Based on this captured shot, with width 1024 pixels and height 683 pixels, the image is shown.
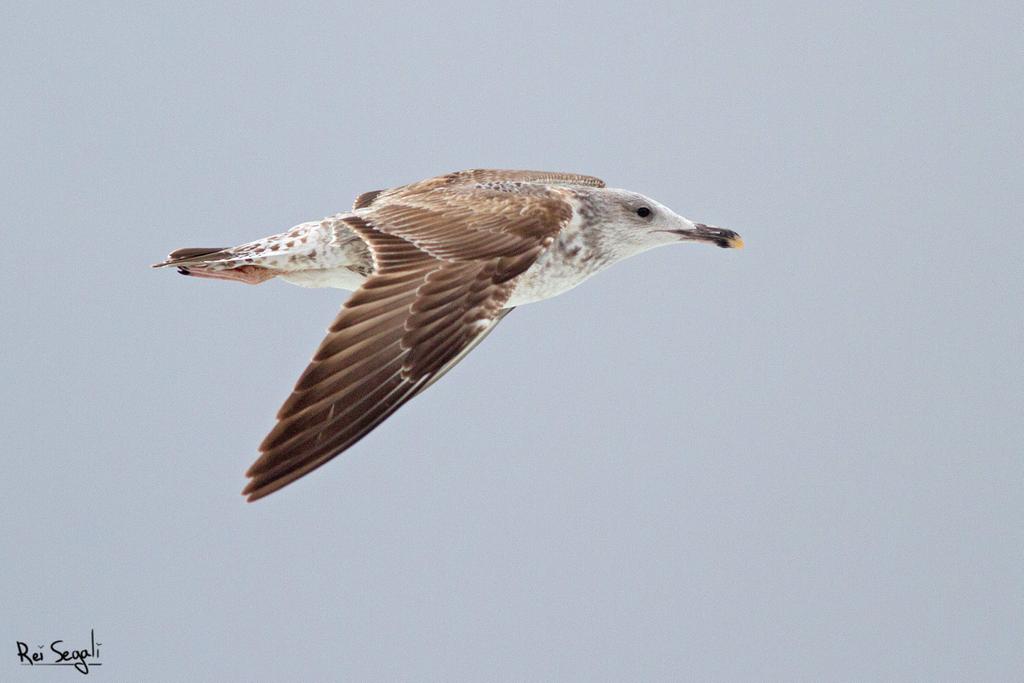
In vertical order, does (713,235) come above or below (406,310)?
above

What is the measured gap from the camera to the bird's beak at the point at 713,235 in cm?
833

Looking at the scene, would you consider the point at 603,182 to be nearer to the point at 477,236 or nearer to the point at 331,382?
the point at 477,236

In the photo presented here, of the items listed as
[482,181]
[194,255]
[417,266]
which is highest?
[482,181]

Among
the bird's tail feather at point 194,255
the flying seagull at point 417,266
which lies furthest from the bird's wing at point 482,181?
the bird's tail feather at point 194,255

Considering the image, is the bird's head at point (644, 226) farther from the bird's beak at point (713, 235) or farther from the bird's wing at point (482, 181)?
the bird's wing at point (482, 181)

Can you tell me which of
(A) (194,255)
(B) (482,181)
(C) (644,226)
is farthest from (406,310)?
(C) (644,226)

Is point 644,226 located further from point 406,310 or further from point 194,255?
point 194,255

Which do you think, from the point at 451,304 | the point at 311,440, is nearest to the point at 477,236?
the point at 451,304

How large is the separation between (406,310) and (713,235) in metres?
2.46

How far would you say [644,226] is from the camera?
8258mm

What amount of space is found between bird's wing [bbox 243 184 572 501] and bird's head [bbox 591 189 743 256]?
42 centimetres

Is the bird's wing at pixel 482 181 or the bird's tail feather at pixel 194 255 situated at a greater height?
the bird's wing at pixel 482 181

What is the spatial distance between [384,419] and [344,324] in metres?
0.48

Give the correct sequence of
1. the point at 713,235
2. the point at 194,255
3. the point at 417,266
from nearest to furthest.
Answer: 1. the point at 417,266
2. the point at 194,255
3. the point at 713,235
